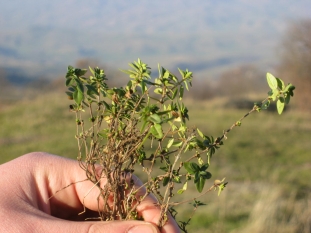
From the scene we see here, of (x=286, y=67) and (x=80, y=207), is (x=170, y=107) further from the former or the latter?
(x=286, y=67)

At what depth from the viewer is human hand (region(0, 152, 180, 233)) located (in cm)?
143

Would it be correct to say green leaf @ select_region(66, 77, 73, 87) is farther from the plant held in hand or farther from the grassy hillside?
the grassy hillside

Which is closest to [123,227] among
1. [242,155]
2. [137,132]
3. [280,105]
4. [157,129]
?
[137,132]

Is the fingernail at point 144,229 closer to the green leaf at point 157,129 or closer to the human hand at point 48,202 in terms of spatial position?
the human hand at point 48,202

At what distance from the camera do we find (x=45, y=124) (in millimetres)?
15953

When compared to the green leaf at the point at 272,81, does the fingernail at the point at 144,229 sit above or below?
below

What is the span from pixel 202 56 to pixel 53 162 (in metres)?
146

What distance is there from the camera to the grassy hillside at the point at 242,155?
18.4 feet

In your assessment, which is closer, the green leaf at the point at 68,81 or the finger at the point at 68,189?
the green leaf at the point at 68,81

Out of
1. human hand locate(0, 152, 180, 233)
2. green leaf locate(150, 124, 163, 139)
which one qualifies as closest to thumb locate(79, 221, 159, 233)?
human hand locate(0, 152, 180, 233)

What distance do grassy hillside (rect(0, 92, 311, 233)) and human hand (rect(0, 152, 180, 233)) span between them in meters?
3.67

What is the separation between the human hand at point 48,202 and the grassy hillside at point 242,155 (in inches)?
145

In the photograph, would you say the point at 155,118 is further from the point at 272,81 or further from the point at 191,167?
the point at 272,81

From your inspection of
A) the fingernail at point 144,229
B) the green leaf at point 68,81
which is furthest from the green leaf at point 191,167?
the green leaf at point 68,81
